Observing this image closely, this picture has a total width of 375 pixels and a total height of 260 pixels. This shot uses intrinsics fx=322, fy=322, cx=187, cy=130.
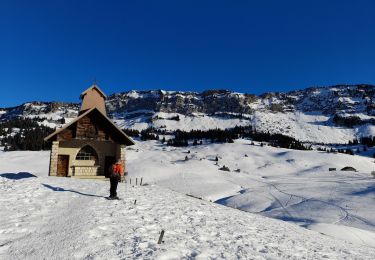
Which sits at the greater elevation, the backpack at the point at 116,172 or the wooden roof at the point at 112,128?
the wooden roof at the point at 112,128

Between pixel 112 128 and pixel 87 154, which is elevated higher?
pixel 112 128

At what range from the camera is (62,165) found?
93.2ft

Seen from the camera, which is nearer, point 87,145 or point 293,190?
point 87,145

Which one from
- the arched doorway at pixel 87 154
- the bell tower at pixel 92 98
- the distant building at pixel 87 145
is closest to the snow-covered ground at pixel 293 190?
the distant building at pixel 87 145

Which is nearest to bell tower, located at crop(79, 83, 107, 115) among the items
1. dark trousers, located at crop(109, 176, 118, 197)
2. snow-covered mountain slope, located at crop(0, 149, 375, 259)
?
dark trousers, located at crop(109, 176, 118, 197)

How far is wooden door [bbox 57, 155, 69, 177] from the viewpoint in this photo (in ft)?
92.3

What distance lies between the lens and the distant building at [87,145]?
90.2ft

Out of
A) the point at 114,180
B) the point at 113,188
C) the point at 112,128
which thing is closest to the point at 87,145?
the point at 112,128

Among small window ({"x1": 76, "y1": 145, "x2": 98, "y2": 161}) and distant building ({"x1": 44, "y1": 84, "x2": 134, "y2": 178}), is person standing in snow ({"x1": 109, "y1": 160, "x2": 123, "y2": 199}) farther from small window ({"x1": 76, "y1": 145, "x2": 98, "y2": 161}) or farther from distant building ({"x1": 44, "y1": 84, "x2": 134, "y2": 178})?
small window ({"x1": 76, "y1": 145, "x2": 98, "y2": 161})

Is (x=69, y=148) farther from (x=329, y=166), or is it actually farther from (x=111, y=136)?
(x=329, y=166)

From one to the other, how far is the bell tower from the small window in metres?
4.63

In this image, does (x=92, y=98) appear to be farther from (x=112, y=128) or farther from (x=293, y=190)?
(x=293, y=190)

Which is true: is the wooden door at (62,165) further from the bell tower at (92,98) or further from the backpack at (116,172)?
the backpack at (116,172)

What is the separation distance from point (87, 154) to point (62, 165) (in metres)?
2.37
